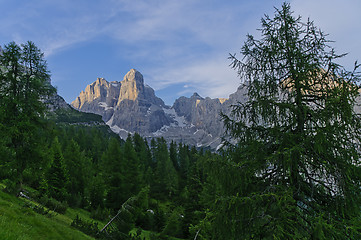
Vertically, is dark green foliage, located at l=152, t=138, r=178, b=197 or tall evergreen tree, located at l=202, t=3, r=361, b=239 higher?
tall evergreen tree, located at l=202, t=3, r=361, b=239

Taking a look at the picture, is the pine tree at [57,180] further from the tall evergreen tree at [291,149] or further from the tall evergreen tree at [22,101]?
the tall evergreen tree at [291,149]

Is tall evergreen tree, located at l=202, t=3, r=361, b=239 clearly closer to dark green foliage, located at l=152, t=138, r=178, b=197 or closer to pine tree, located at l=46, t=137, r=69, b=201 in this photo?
pine tree, located at l=46, t=137, r=69, b=201

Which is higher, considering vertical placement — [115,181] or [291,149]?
[291,149]

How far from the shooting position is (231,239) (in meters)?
6.20

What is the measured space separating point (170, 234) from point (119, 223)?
12.2m

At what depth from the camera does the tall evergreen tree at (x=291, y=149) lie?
571 cm

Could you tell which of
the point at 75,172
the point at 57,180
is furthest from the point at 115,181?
the point at 57,180

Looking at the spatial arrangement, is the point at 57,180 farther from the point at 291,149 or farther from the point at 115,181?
the point at 291,149

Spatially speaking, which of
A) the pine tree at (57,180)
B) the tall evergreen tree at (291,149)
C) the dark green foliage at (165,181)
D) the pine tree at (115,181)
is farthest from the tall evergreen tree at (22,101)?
the dark green foliage at (165,181)

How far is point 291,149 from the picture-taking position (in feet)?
18.5

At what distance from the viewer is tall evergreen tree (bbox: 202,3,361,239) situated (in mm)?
5711

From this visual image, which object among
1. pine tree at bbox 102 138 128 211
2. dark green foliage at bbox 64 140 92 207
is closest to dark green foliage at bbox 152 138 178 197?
pine tree at bbox 102 138 128 211

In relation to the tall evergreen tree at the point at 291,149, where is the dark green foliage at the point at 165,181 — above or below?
below

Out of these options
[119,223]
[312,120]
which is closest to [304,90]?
[312,120]
